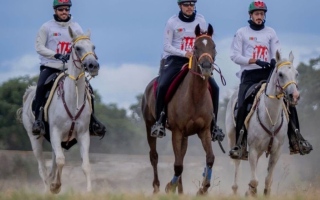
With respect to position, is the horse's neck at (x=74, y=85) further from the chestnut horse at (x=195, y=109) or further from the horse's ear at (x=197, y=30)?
the horse's ear at (x=197, y=30)

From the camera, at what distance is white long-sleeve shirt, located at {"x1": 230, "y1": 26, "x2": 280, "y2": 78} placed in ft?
82.2

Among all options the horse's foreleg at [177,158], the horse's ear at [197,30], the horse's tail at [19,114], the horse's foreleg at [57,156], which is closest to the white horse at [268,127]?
the horse's foreleg at [177,158]

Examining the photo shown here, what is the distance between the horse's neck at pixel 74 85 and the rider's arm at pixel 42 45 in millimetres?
646

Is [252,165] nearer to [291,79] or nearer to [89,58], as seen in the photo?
[291,79]

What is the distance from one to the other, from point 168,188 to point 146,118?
2.96 metres

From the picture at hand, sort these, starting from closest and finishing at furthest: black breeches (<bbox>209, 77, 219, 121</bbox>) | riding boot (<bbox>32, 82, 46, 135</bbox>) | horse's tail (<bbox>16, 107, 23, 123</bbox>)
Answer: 1. riding boot (<bbox>32, 82, 46, 135</bbox>)
2. black breeches (<bbox>209, 77, 219, 121</bbox>)
3. horse's tail (<bbox>16, 107, 23, 123</bbox>)

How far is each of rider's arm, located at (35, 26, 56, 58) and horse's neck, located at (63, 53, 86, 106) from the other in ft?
2.12

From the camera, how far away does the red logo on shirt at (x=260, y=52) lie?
986 inches

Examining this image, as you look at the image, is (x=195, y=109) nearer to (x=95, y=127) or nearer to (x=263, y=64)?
(x=263, y=64)

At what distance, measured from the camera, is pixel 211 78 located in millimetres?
24141

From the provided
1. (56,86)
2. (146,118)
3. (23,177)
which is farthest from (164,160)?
(56,86)

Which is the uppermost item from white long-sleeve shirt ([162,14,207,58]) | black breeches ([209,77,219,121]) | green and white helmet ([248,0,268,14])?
green and white helmet ([248,0,268,14])

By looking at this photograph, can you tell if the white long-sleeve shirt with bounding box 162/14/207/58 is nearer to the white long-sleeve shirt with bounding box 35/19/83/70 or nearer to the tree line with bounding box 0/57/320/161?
the white long-sleeve shirt with bounding box 35/19/83/70

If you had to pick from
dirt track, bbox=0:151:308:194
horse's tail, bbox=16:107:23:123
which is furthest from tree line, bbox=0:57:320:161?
horse's tail, bbox=16:107:23:123
